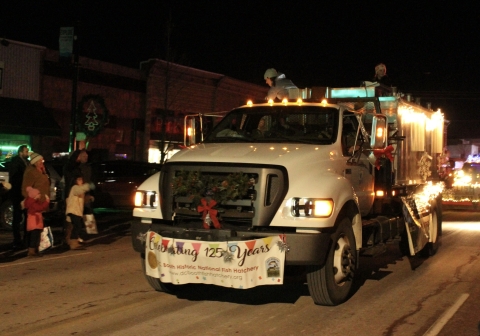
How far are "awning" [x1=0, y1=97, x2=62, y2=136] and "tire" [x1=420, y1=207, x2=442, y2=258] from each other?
16.2 meters

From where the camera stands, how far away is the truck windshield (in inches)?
366

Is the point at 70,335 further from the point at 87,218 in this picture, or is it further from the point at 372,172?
the point at 87,218

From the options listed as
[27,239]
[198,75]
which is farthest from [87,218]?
[198,75]

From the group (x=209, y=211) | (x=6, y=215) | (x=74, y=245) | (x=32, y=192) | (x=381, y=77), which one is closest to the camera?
(x=209, y=211)

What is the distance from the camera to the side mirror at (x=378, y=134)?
9562mm

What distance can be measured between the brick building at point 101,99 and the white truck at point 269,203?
47.9 feet

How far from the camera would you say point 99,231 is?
17172 mm

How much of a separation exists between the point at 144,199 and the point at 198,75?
1085 inches

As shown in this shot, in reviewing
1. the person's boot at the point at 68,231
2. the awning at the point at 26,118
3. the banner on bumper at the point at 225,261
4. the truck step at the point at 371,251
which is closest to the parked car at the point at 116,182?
the awning at the point at 26,118

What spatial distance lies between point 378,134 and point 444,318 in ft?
8.66

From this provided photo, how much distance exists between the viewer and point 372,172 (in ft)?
33.9

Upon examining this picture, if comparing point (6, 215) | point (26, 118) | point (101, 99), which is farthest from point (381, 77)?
point (101, 99)

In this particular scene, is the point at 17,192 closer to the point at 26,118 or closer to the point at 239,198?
the point at 239,198

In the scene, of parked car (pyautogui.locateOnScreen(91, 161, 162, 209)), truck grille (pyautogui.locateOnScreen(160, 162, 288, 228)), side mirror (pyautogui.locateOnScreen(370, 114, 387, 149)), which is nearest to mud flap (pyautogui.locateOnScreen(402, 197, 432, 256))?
side mirror (pyautogui.locateOnScreen(370, 114, 387, 149))
